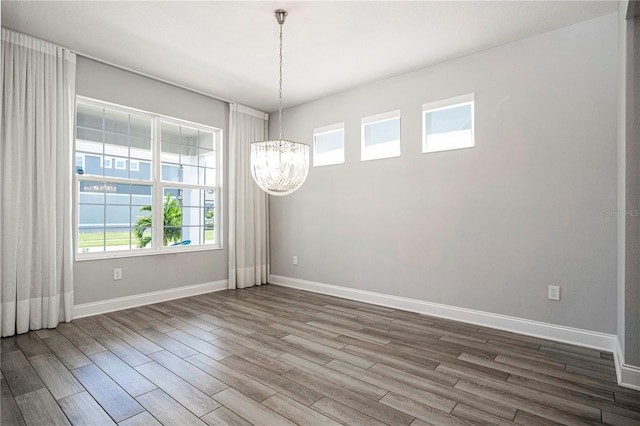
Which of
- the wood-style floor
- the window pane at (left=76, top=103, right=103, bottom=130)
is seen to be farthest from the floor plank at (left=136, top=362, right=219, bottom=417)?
the window pane at (left=76, top=103, right=103, bottom=130)

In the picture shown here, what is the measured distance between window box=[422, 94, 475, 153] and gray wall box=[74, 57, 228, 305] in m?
2.89

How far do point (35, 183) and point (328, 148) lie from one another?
3345 millimetres

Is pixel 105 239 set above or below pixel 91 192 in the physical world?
below

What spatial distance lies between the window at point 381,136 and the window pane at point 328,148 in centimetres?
39

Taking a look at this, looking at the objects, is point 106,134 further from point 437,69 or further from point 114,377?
point 437,69

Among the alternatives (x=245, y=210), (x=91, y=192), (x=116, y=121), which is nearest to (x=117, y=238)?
(x=91, y=192)

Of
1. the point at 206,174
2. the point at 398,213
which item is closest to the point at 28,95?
the point at 206,174

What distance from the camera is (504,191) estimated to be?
323cm

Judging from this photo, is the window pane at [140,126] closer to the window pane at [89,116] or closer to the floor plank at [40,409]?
the window pane at [89,116]

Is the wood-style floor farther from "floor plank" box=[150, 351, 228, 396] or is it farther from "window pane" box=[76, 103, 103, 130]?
"window pane" box=[76, 103, 103, 130]

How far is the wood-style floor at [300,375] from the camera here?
1834 mm

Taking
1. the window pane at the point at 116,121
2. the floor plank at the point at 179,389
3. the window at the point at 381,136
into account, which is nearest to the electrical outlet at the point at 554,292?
the window at the point at 381,136

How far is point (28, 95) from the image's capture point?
314 cm

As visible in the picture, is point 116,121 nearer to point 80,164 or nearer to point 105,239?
point 80,164
